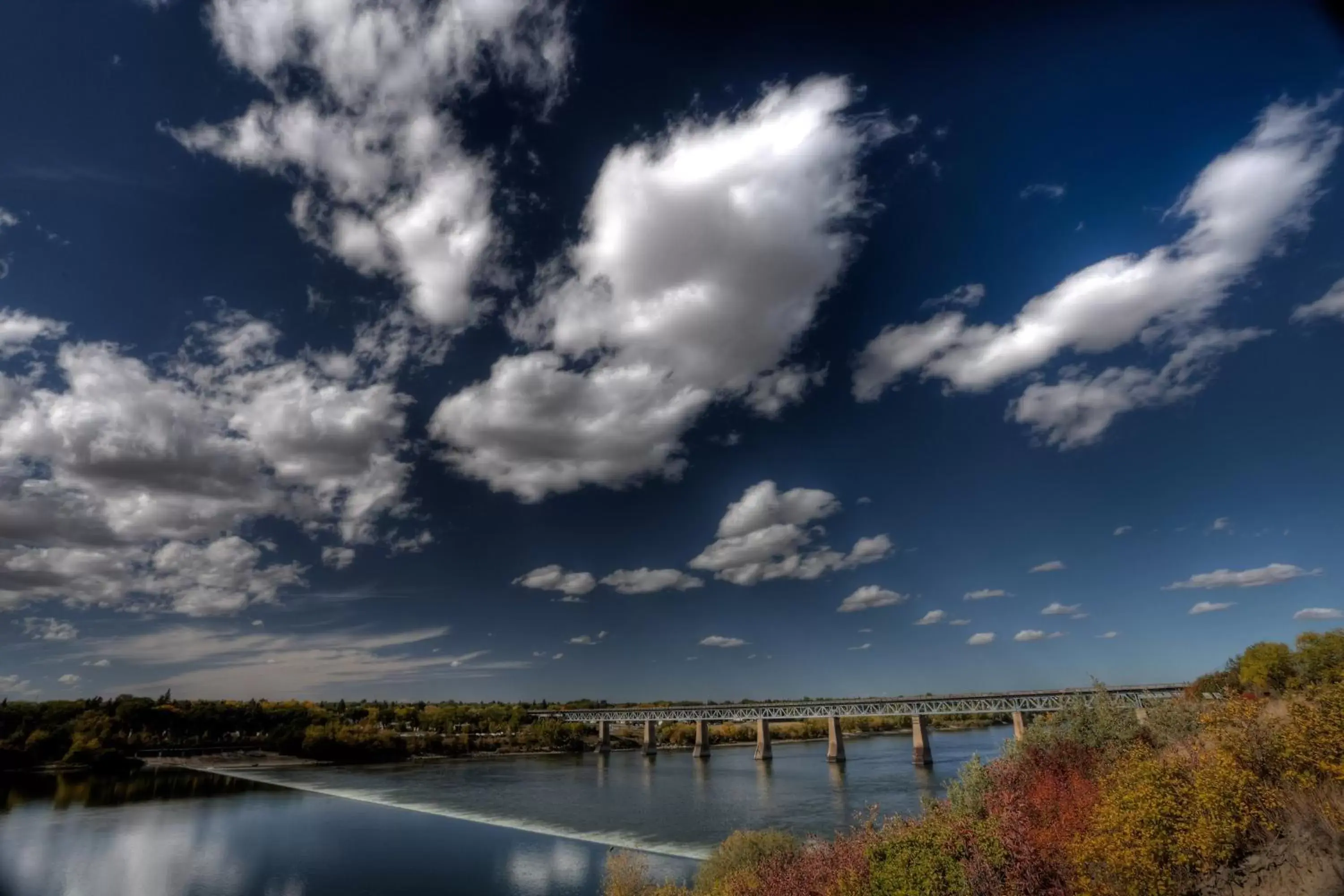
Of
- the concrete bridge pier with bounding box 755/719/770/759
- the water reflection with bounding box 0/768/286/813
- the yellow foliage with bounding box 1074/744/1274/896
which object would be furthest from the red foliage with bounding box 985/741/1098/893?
the water reflection with bounding box 0/768/286/813

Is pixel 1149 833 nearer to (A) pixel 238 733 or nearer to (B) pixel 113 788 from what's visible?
(B) pixel 113 788

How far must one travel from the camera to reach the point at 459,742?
161500 millimetres

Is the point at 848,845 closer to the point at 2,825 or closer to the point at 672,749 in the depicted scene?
the point at 2,825

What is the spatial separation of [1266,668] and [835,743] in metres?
78.4

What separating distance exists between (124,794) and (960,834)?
118 meters

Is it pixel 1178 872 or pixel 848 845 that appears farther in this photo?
pixel 848 845

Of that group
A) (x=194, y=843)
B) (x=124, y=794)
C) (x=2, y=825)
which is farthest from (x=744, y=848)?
(x=124, y=794)

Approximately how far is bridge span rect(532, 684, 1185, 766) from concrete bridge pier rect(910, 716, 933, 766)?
0.39 ft

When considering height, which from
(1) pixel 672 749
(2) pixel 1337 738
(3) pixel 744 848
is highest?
(2) pixel 1337 738

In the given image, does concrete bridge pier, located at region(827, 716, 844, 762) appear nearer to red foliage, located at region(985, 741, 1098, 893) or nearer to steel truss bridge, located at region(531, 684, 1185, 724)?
steel truss bridge, located at region(531, 684, 1185, 724)

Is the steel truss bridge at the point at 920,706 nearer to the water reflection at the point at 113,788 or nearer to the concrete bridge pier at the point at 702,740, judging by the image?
the concrete bridge pier at the point at 702,740

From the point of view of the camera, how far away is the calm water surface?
45.2 m

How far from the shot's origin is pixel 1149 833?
16438 mm

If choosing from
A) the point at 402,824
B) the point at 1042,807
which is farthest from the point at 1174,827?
the point at 402,824
